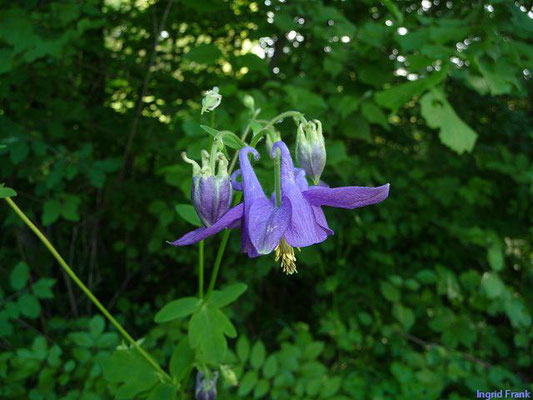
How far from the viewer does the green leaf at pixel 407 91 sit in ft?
6.46

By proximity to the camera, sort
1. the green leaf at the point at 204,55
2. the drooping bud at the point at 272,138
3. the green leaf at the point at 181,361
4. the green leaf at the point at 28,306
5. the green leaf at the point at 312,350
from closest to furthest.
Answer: the drooping bud at the point at 272,138 < the green leaf at the point at 181,361 < the green leaf at the point at 28,306 < the green leaf at the point at 204,55 < the green leaf at the point at 312,350

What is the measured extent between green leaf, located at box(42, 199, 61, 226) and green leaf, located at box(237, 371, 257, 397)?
Answer: 1340 mm

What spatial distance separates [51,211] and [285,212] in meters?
1.94

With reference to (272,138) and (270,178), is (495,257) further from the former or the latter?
(272,138)

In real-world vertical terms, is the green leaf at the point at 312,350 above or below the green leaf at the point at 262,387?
below

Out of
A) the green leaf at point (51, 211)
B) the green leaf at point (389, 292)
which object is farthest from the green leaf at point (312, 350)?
the green leaf at point (51, 211)

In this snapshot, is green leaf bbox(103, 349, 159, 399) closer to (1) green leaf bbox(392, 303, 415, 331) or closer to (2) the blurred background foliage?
(2) the blurred background foliage

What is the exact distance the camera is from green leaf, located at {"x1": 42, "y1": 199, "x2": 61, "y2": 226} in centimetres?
253

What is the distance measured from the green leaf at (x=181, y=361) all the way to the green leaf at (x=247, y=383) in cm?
62

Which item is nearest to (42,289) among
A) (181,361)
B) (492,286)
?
(181,361)

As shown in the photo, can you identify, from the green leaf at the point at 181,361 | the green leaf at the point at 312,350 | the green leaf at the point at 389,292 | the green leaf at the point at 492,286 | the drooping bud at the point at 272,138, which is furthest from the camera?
the green leaf at the point at 389,292

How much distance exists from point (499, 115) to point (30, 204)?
3.85m

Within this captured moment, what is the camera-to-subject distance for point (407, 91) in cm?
205

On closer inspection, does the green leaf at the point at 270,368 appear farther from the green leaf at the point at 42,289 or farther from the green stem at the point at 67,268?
the green leaf at the point at 42,289
